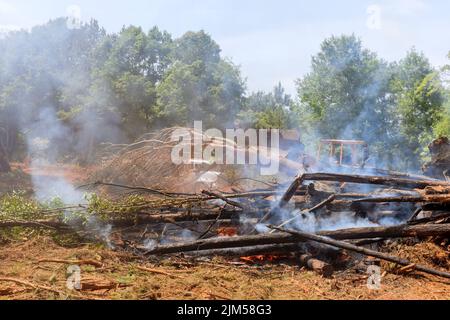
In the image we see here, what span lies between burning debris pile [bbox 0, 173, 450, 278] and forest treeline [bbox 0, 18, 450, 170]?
1404cm

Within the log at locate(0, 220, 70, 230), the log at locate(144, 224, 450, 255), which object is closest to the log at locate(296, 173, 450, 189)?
the log at locate(144, 224, 450, 255)

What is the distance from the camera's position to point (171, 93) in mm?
21125

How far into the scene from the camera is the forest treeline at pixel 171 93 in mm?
20828

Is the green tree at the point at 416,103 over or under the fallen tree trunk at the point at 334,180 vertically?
over

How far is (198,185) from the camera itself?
13523 millimetres

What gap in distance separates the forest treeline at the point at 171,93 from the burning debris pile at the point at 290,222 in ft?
46.0

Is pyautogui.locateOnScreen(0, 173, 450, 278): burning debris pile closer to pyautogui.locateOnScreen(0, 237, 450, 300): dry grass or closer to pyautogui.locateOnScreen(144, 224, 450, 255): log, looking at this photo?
pyautogui.locateOnScreen(144, 224, 450, 255): log

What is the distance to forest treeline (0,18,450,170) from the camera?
2083 cm

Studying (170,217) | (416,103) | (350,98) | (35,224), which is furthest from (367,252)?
(350,98)

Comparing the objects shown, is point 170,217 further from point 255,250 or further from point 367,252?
point 367,252

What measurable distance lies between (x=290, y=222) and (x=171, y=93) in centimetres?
1620

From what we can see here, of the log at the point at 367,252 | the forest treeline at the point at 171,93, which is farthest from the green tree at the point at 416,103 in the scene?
the log at the point at 367,252

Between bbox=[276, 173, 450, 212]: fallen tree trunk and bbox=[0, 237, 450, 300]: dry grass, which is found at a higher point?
bbox=[276, 173, 450, 212]: fallen tree trunk

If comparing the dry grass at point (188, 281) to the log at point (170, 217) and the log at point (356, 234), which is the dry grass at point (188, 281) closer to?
the log at point (356, 234)
